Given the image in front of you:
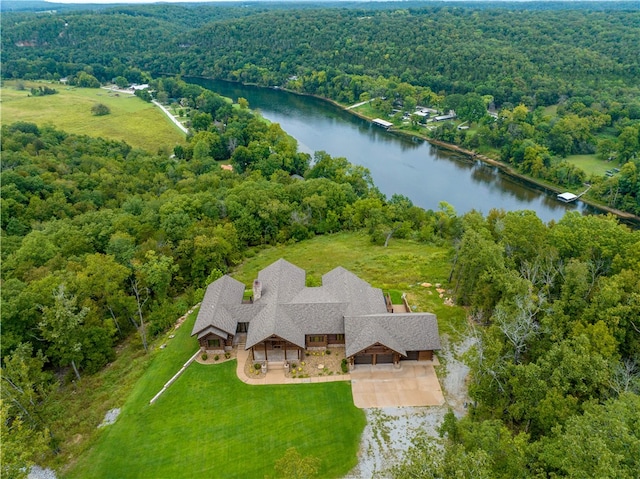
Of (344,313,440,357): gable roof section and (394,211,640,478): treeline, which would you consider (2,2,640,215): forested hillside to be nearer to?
(394,211,640,478): treeline

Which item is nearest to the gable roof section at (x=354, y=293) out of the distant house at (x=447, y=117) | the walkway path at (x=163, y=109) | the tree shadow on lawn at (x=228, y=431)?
the tree shadow on lawn at (x=228, y=431)

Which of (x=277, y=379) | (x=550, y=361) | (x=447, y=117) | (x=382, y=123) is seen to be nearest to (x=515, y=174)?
(x=447, y=117)

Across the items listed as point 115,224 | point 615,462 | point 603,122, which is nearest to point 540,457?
point 615,462

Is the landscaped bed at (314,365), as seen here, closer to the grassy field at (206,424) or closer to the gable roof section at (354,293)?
the grassy field at (206,424)

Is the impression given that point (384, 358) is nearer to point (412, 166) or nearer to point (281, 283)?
point (281, 283)

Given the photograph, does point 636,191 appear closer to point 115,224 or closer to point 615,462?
point 615,462

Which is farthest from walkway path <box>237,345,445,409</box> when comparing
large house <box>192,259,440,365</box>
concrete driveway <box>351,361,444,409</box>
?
large house <box>192,259,440,365</box>

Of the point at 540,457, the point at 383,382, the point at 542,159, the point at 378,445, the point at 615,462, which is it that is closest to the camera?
the point at 615,462

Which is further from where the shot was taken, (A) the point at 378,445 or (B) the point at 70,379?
(B) the point at 70,379
